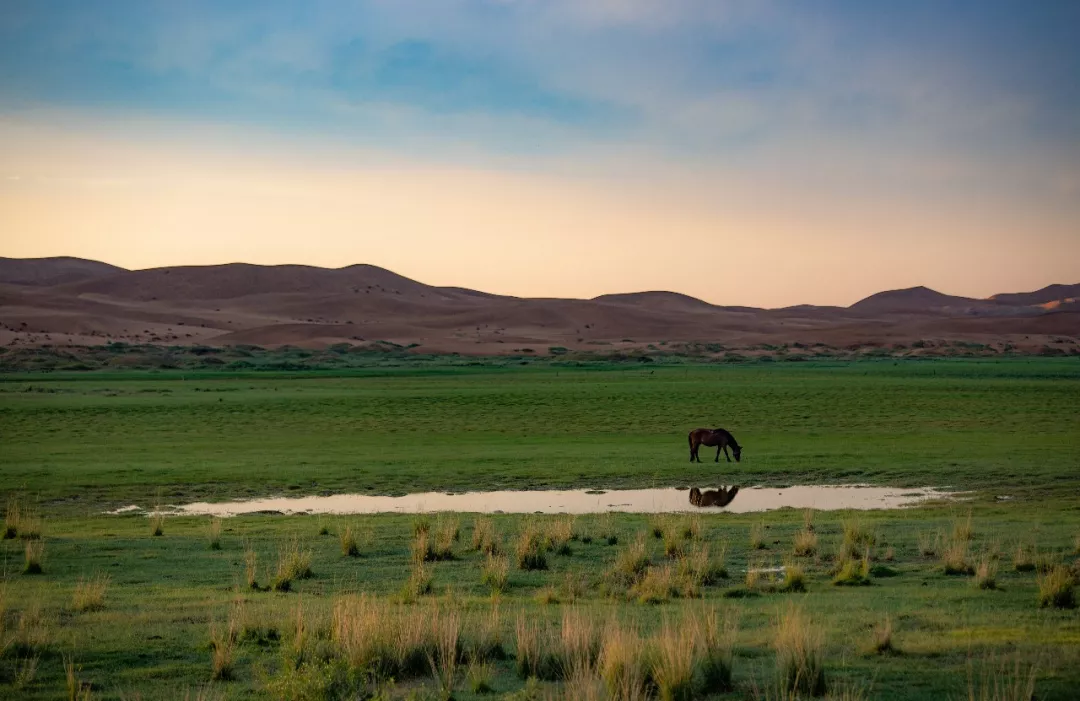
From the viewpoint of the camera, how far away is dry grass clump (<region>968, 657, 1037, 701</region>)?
23.7ft

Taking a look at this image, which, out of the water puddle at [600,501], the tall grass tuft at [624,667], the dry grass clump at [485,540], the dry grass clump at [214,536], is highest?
the tall grass tuft at [624,667]

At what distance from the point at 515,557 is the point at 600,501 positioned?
309 inches

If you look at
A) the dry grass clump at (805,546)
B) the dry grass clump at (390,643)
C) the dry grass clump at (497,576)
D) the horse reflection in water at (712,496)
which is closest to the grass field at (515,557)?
the dry grass clump at (390,643)

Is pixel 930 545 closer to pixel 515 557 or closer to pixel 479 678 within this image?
pixel 515 557

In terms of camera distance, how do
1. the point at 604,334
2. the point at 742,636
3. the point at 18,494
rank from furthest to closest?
1. the point at 604,334
2. the point at 18,494
3. the point at 742,636

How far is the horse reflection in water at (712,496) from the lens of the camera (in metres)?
A: 21.4

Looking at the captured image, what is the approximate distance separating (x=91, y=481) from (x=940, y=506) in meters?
19.0

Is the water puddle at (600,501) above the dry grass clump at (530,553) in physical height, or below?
below

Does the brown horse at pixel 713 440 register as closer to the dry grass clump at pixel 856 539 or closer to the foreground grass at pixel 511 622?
the dry grass clump at pixel 856 539

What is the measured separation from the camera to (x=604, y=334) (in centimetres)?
15075

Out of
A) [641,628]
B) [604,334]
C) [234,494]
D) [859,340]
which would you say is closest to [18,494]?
[234,494]

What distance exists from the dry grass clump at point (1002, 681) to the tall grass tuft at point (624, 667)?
7.75ft

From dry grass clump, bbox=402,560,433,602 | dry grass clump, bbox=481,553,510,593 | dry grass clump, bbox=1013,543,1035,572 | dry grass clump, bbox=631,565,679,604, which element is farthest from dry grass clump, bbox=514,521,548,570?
dry grass clump, bbox=1013,543,1035,572

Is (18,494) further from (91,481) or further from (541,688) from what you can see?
(541,688)
